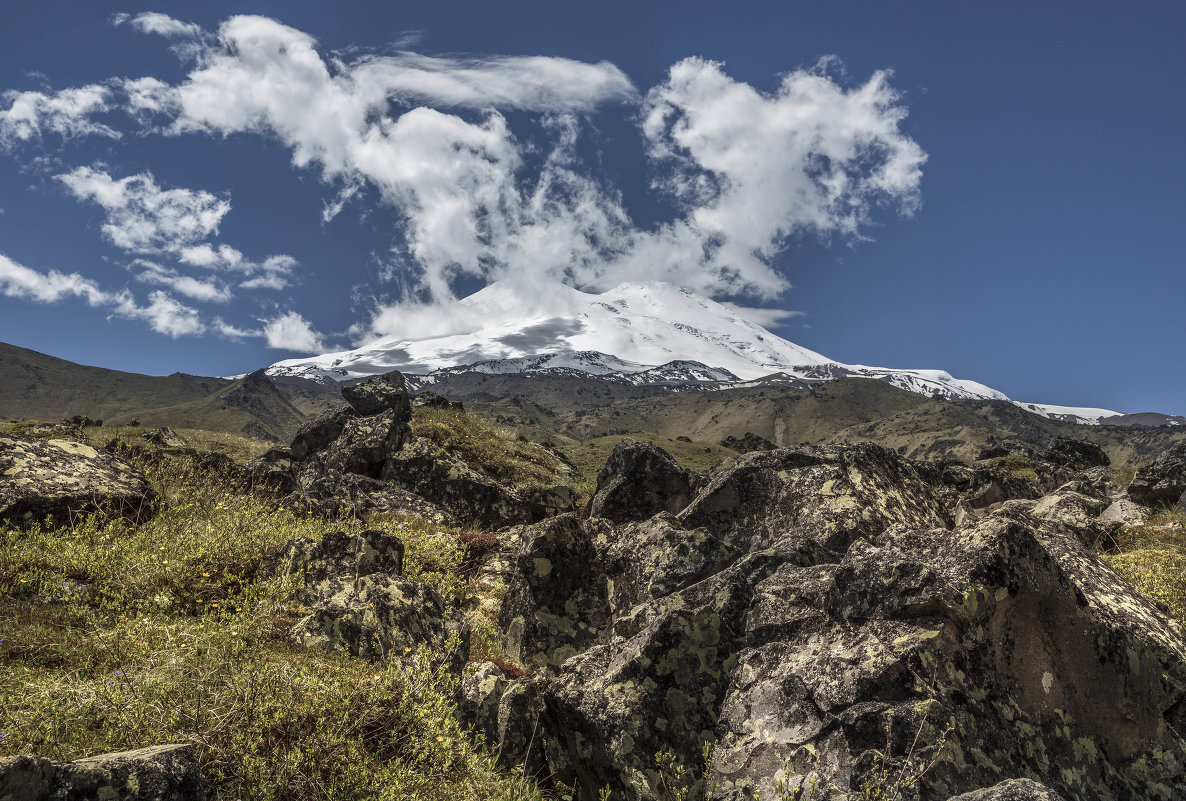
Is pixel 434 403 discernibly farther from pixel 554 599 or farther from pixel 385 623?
pixel 385 623

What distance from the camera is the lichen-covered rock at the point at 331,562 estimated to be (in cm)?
905

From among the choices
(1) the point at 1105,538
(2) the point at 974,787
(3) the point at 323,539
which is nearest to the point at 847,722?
(2) the point at 974,787

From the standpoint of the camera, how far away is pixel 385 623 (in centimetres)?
832

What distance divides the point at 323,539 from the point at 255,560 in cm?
101

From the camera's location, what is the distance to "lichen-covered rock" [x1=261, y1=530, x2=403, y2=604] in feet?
29.7

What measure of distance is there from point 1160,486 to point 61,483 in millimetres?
27784

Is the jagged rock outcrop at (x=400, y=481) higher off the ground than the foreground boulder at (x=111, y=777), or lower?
higher

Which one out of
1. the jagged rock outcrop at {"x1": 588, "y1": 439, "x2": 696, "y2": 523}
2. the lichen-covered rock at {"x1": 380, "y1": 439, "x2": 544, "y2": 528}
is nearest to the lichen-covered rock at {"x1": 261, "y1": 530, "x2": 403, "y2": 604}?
the jagged rock outcrop at {"x1": 588, "y1": 439, "x2": 696, "y2": 523}

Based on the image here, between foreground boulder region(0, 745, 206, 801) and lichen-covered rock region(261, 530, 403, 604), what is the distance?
445 cm

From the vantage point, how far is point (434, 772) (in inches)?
225

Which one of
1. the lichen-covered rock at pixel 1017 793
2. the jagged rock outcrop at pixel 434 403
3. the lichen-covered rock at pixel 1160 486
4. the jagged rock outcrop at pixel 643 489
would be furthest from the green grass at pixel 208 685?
the jagged rock outcrop at pixel 434 403

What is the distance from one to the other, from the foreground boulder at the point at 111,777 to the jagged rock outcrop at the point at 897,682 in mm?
3330

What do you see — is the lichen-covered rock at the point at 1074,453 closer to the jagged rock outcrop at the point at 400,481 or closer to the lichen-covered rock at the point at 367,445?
the jagged rock outcrop at the point at 400,481

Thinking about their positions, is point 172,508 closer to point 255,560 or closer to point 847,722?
point 255,560
